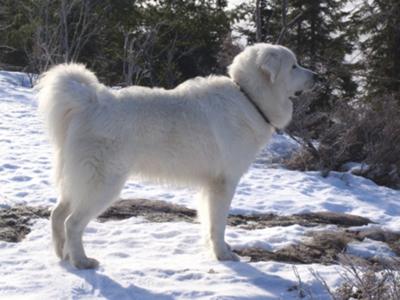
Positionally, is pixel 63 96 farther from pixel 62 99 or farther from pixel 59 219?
pixel 59 219

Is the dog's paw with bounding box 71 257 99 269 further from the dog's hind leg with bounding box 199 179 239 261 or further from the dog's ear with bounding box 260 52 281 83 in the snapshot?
the dog's ear with bounding box 260 52 281 83

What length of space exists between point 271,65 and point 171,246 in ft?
6.30

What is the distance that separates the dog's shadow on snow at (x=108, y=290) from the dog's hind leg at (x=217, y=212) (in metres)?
1.03

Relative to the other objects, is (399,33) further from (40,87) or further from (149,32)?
(40,87)

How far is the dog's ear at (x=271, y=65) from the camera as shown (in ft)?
16.4

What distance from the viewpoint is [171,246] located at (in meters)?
4.84

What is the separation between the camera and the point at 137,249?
15.5 ft

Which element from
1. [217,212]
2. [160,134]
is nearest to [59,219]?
[160,134]

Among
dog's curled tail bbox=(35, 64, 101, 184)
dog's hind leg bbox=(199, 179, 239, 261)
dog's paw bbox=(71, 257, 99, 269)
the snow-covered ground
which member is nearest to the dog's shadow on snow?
the snow-covered ground

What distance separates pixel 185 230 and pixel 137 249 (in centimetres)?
70

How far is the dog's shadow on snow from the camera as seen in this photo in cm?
365

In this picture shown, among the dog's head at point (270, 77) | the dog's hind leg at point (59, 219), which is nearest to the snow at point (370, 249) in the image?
the dog's head at point (270, 77)

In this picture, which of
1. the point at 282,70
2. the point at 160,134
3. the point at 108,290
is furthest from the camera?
the point at 282,70

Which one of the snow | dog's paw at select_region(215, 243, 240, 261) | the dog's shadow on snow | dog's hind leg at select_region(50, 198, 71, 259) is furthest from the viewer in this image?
the snow
